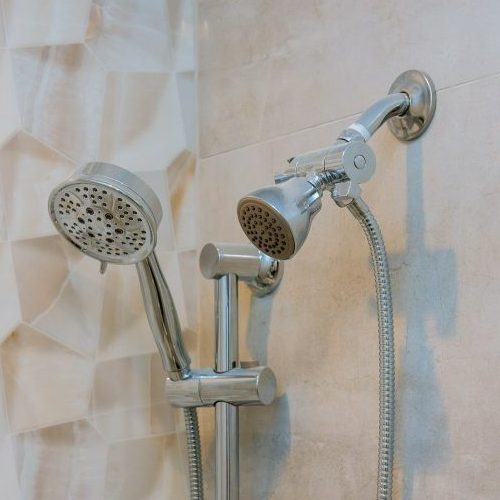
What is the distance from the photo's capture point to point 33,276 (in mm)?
831

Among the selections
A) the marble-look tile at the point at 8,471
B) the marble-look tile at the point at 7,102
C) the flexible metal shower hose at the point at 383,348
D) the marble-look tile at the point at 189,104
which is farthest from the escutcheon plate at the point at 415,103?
the marble-look tile at the point at 8,471

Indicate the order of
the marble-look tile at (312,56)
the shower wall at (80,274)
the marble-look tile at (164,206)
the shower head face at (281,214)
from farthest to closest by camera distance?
the marble-look tile at (164,206), the shower wall at (80,274), the marble-look tile at (312,56), the shower head face at (281,214)

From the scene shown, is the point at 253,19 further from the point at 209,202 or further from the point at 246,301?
the point at 246,301

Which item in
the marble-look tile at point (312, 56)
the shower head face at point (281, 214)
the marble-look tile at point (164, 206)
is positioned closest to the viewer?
the shower head face at point (281, 214)

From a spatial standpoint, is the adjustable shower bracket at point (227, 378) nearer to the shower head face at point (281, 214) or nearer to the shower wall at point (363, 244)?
the shower wall at point (363, 244)

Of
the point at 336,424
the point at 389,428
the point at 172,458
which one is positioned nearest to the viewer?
the point at 389,428

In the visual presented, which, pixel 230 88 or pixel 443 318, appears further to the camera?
pixel 230 88

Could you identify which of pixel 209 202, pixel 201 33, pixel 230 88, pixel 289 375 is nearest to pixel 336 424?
pixel 289 375

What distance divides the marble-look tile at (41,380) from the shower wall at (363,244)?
0.18 metres

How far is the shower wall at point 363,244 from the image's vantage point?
2.21ft

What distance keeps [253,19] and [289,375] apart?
465mm

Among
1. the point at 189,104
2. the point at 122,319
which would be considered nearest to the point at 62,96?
the point at 189,104

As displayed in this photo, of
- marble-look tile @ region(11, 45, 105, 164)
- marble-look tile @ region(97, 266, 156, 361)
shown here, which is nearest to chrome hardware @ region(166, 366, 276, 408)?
marble-look tile @ region(97, 266, 156, 361)

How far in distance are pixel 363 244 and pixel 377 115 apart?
0.16 m
